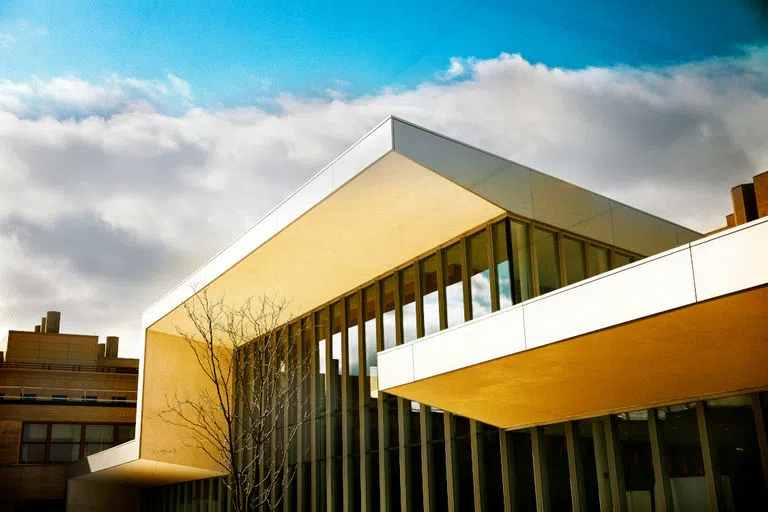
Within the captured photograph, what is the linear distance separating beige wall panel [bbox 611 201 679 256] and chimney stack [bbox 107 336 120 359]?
4330cm

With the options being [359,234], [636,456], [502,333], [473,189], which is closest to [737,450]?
[636,456]

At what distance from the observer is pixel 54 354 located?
156 ft

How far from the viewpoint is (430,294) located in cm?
1956

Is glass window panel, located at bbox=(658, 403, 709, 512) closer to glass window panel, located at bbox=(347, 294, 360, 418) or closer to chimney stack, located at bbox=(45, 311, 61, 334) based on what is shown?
glass window panel, located at bbox=(347, 294, 360, 418)

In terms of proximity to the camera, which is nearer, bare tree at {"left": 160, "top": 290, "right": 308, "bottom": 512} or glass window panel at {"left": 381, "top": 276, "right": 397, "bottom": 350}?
glass window panel at {"left": 381, "top": 276, "right": 397, "bottom": 350}

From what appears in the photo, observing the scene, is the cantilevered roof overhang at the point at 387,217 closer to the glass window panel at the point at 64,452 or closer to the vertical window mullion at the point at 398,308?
the vertical window mullion at the point at 398,308

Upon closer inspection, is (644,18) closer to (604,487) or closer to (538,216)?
(538,216)

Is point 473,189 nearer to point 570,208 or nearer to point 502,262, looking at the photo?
point 502,262

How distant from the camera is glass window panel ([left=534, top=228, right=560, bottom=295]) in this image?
1748 cm

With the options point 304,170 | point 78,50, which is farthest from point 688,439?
point 78,50

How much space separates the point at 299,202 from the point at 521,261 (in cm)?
499

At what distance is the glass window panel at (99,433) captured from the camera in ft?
122

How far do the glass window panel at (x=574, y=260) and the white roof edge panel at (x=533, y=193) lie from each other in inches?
12.0

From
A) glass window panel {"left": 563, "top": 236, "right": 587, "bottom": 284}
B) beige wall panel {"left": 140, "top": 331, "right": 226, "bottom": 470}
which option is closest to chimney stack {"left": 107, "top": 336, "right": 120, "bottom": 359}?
beige wall panel {"left": 140, "top": 331, "right": 226, "bottom": 470}
